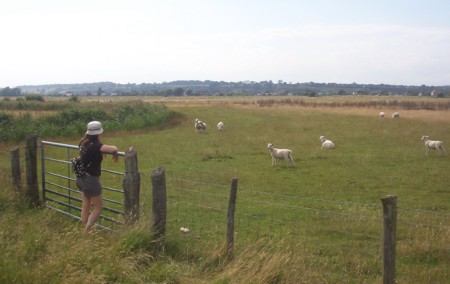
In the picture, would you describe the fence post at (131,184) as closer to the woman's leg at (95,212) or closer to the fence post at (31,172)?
the woman's leg at (95,212)

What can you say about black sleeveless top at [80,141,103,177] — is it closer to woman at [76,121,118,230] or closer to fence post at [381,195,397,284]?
woman at [76,121,118,230]

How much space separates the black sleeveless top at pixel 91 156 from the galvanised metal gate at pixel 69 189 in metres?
0.38

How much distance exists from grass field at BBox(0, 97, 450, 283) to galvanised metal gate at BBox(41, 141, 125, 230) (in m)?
0.81

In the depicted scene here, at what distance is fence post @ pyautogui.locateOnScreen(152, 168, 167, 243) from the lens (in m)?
8.02

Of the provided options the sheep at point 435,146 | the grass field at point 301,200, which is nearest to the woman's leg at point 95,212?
the grass field at point 301,200

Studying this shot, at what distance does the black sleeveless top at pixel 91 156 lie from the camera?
29.4ft

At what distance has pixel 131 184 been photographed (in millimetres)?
8562

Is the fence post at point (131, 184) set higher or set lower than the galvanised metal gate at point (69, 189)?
higher

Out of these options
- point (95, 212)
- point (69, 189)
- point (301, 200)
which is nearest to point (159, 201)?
point (95, 212)

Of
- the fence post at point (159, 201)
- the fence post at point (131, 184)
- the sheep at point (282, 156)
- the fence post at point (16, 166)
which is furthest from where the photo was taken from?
the sheep at point (282, 156)

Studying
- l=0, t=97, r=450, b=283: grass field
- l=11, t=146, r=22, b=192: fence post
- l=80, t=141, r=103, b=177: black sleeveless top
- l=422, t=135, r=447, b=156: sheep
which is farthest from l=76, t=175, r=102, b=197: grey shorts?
l=422, t=135, r=447, b=156: sheep

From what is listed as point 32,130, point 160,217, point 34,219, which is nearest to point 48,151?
point 32,130

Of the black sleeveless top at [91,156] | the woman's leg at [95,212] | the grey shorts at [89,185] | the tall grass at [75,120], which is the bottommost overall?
the tall grass at [75,120]

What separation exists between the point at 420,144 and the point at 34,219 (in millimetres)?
28053
